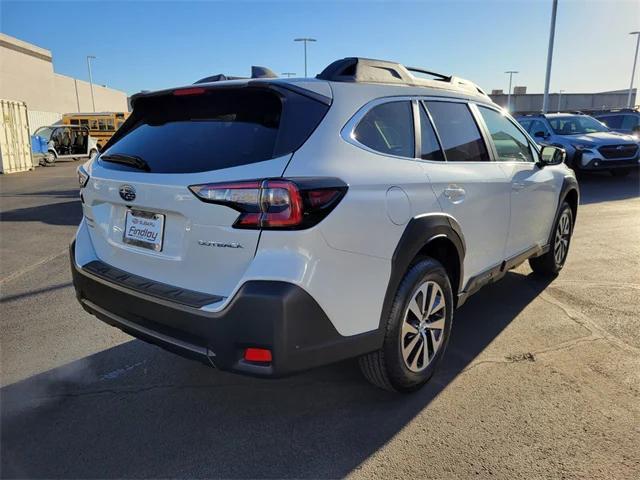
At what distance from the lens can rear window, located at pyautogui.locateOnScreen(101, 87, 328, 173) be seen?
7.64 ft

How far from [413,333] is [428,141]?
1.20m

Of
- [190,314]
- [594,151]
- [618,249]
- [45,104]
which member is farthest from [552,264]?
[45,104]

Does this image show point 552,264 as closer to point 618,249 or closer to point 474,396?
point 618,249

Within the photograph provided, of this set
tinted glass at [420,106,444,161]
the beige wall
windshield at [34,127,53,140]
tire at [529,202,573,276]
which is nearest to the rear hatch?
tinted glass at [420,106,444,161]

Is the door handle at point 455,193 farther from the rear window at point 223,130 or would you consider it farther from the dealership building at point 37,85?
the dealership building at point 37,85

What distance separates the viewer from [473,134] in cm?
366

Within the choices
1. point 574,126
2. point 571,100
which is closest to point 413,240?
point 574,126

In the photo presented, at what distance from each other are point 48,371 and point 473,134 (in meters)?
3.43

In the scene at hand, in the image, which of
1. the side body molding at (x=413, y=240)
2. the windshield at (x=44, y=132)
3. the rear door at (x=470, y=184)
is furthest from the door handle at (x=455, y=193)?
the windshield at (x=44, y=132)

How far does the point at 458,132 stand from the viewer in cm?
348

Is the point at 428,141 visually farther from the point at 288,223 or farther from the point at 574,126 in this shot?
the point at 574,126

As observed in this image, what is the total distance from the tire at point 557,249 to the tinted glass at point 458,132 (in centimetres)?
176

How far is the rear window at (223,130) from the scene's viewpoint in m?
2.33

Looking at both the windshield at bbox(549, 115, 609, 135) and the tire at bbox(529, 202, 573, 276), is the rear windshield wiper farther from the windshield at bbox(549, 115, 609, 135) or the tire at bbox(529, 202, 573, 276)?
the windshield at bbox(549, 115, 609, 135)
